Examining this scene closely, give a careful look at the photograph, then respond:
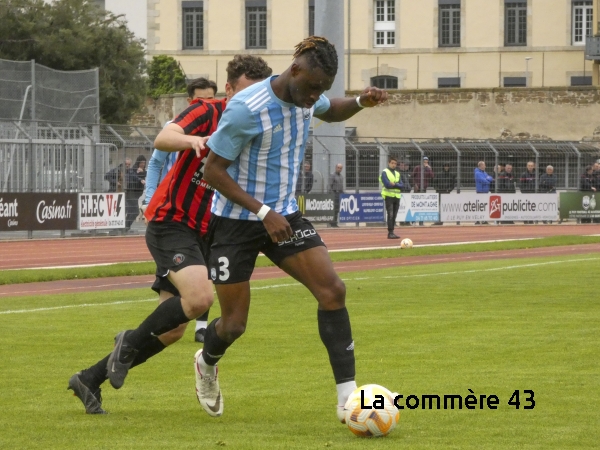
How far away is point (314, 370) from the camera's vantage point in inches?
371

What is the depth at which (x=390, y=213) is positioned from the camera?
3092 cm

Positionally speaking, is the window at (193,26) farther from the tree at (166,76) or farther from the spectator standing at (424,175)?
the spectator standing at (424,175)

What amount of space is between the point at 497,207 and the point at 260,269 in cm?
2027

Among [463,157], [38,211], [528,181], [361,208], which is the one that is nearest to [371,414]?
[38,211]

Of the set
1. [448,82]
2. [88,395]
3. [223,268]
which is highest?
[448,82]

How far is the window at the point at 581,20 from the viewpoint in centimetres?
6600

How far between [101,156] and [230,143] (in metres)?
25.1

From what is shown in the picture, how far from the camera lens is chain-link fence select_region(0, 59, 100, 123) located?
3038 centimetres

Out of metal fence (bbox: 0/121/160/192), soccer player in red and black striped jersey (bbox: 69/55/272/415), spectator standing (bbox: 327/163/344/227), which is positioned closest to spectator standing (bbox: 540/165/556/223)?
spectator standing (bbox: 327/163/344/227)

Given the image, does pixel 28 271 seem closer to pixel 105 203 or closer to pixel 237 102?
pixel 105 203

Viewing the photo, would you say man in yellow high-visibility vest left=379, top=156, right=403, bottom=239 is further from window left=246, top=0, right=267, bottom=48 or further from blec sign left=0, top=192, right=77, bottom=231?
window left=246, top=0, right=267, bottom=48

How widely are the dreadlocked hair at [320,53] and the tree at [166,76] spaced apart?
56.8m

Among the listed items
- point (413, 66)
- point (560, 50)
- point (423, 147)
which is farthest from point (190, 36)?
point (423, 147)

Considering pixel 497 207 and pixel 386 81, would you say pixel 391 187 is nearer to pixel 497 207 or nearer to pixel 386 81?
pixel 497 207
